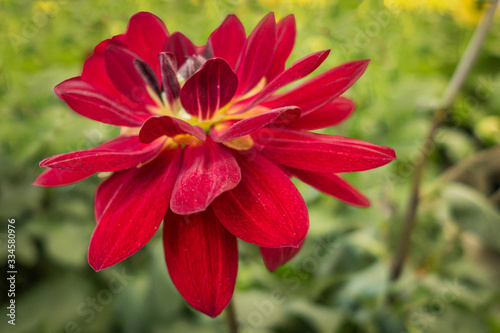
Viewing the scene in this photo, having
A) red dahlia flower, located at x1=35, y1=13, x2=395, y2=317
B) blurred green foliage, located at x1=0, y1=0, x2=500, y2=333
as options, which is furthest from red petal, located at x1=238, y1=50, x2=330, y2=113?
blurred green foliage, located at x1=0, y1=0, x2=500, y2=333

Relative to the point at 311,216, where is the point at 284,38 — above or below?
above

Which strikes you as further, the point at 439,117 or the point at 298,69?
the point at 439,117

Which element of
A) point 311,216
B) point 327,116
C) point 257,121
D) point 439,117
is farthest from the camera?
point 311,216

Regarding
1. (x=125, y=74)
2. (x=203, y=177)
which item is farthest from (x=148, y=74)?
(x=203, y=177)

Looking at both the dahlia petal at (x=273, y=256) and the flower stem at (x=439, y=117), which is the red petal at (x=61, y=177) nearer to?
the dahlia petal at (x=273, y=256)

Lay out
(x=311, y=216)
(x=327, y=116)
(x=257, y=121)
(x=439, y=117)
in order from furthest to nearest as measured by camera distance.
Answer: (x=311, y=216)
(x=439, y=117)
(x=327, y=116)
(x=257, y=121)

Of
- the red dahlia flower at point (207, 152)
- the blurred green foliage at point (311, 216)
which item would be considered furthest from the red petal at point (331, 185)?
the blurred green foliage at point (311, 216)

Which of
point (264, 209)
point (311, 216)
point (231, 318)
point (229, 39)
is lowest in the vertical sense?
point (311, 216)

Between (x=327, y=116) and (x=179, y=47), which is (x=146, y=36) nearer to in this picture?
(x=179, y=47)
